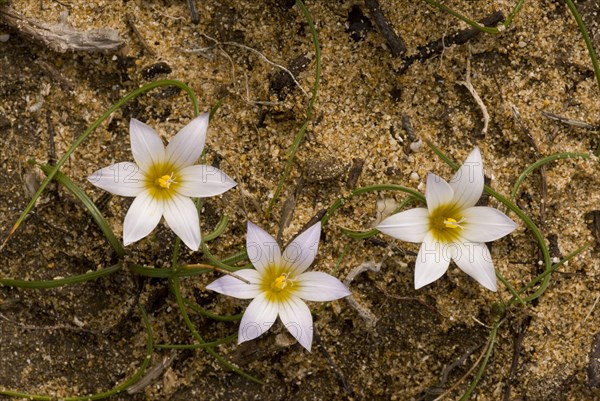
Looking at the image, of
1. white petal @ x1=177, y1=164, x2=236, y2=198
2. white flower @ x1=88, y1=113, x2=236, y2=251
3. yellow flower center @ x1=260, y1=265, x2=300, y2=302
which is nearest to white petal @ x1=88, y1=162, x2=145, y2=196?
white flower @ x1=88, y1=113, x2=236, y2=251

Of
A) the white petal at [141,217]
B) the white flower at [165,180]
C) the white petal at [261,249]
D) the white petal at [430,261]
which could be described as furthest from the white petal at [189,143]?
the white petal at [430,261]

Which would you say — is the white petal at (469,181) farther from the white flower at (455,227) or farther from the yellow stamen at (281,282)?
the yellow stamen at (281,282)

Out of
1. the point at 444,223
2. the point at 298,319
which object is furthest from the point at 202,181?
the point at 444,223

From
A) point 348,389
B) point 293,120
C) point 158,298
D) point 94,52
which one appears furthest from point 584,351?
point 94,52

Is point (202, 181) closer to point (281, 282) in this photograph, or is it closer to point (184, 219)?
point (184, 219)

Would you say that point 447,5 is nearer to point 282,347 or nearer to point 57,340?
point 282,347

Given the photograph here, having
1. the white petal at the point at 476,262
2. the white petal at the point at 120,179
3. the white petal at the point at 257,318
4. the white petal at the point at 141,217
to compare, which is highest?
the white petal at the point at 120,179
